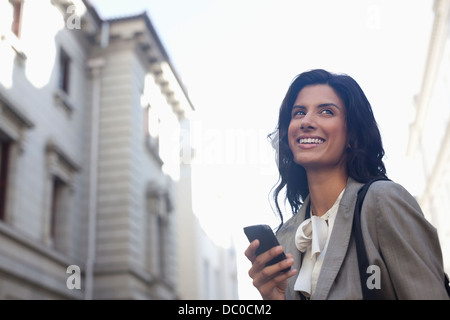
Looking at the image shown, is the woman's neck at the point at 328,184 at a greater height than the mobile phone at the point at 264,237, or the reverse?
the woman's neck at the point at 328,184

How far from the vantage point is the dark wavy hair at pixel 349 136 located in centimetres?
198

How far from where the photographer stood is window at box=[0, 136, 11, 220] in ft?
39.5

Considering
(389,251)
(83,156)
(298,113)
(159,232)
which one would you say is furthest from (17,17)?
(389,251)

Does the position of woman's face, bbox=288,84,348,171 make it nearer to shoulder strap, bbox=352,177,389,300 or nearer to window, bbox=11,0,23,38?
shoulder strap, bbox=352,177,389,300

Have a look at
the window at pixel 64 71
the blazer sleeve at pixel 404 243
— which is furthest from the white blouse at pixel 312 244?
the window at pixel 64 71

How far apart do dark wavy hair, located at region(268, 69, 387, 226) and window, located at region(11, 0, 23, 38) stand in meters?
12.1

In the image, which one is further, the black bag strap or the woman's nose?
the woman's nose

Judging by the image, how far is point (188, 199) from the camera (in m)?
30.0

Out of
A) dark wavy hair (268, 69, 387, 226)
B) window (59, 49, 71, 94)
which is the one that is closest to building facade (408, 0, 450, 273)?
window (59, 49, 71, 94)

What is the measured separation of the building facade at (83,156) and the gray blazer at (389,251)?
9.17m

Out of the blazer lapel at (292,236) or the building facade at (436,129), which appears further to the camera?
the building facade at (436,129)

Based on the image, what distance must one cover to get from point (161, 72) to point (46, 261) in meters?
10.3

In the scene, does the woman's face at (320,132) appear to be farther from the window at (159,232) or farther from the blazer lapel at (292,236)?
the window at (159,232)
